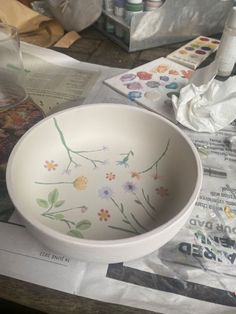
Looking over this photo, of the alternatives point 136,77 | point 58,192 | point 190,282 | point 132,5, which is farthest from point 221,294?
point 132,5

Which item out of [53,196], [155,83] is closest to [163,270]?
[53,196]

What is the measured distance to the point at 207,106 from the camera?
1.20 feet

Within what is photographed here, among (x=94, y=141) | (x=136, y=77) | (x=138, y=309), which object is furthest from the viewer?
(x=136, y=77)

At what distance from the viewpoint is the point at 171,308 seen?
0.22 metres

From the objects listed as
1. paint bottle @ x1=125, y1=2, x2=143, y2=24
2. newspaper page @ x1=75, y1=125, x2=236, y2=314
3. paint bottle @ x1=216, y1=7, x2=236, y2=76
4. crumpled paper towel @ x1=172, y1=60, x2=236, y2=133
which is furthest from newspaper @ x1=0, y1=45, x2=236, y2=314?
paint bottle @ x1=125, y1=2, x2=143, y2=24

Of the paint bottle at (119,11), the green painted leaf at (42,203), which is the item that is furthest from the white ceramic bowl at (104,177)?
the paint bottle at (119,11)

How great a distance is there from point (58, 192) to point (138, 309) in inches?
5.0

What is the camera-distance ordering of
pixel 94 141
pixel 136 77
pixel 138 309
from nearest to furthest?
pixel 138 309, pixel 94 141, pixel 136 77

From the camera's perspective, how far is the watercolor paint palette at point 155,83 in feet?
1.34

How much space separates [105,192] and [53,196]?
0.16 feet

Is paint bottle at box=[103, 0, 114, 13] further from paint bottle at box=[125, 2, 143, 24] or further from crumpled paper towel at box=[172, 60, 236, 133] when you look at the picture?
crumpled paper towel at box=[172, 60, 236, 133]

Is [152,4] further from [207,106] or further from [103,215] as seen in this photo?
[103,215]

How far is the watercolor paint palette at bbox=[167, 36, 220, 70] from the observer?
49 centimetres

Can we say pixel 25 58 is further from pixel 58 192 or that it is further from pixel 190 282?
pixel 190 282
